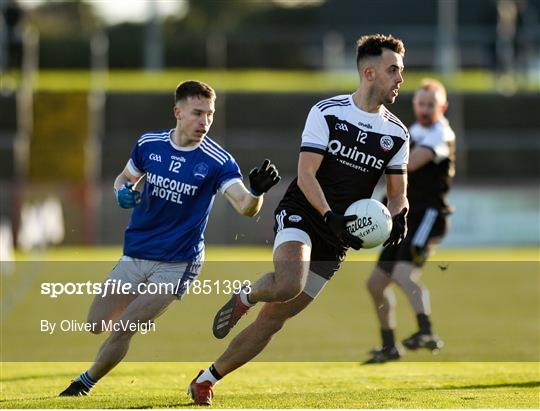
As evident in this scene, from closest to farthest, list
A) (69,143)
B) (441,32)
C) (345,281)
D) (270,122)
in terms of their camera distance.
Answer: (345,281)
(69,143)
(270,122)
(441,32)

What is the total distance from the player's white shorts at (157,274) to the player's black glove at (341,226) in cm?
108

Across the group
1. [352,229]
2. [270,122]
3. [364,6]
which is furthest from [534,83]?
[352,229]

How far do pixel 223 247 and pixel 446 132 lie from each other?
20.7m

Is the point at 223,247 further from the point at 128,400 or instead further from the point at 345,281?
the point at 128,400

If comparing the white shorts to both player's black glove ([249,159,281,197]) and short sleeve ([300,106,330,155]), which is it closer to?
player's black glove ([249,159,281,197])

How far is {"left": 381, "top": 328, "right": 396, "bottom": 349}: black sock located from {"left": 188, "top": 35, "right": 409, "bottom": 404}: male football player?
10.4 feet

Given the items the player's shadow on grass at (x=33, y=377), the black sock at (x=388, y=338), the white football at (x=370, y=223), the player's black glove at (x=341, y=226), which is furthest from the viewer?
the black sock at (x=388, y=338)

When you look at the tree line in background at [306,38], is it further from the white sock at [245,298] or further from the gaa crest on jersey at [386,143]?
the white sock at [245,298]

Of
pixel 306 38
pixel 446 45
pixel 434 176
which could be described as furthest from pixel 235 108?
pixel 434 176

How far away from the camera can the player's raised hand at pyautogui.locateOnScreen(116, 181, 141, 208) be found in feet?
27.1

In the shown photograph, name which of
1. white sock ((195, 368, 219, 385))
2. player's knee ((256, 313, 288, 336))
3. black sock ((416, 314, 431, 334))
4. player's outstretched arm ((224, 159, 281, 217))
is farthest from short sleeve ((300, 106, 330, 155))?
black sock ((416, 314, 431, 334))

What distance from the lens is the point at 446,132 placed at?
11.6 metres

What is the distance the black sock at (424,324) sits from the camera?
11.9 m

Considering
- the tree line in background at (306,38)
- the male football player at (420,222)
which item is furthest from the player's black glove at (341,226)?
the tree line in background at (306,38)
